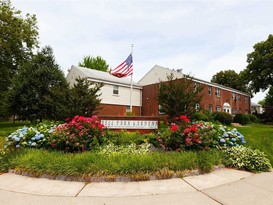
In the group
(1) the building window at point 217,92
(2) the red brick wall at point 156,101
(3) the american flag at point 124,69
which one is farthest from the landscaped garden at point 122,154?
(1) the building window at point 217,92

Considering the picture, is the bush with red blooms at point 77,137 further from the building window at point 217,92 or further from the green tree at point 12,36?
the building window at point 217,92

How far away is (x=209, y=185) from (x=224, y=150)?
2.25m

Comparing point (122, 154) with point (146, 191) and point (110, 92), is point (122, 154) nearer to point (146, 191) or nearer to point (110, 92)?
point (146, 191)

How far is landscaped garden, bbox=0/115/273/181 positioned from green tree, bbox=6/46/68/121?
4174 millimetres

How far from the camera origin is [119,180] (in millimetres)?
4117

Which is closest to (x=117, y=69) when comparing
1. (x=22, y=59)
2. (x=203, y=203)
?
(x=203, y=203)

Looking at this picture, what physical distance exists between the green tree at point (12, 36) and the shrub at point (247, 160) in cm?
1607

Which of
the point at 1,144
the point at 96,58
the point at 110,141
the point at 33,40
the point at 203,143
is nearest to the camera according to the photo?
the point at 203,143

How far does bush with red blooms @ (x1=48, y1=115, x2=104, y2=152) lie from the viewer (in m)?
5.79

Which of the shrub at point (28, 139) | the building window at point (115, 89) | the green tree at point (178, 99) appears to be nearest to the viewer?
the shrub at point (28, 139)

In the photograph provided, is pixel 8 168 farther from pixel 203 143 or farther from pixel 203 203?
pixel 203 143

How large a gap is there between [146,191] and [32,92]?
33.5 feet

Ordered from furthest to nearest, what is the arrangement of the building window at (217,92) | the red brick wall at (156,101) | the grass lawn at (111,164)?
the building window at (217,92)
the red brick wall at (156,101)
the grass lawn at (111,164)

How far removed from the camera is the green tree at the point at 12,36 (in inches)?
672
